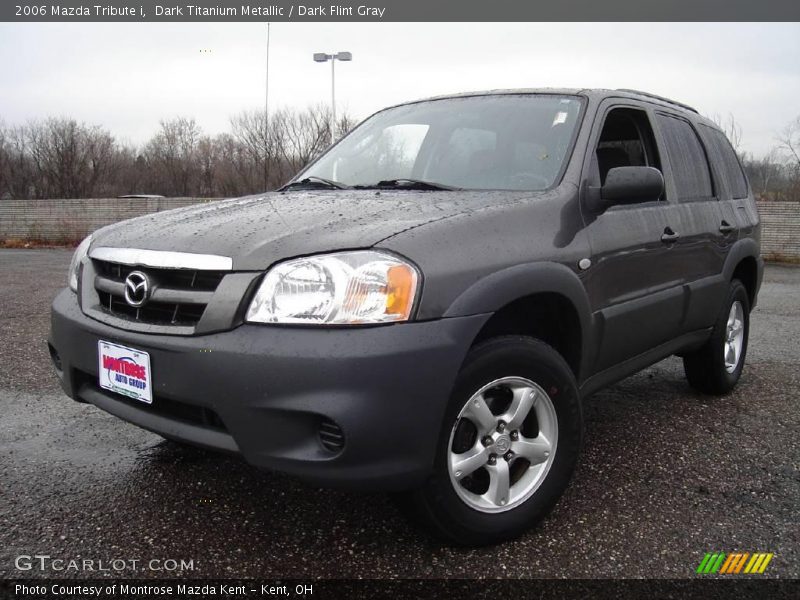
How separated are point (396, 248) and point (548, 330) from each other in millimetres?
961

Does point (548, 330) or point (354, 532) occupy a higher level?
point (548, 330)

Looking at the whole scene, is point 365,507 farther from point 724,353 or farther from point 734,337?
point 734,337

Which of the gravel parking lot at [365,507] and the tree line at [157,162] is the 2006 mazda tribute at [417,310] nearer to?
the gravel parking lot at [365,507]

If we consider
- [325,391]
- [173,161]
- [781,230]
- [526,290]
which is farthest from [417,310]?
[173,161]

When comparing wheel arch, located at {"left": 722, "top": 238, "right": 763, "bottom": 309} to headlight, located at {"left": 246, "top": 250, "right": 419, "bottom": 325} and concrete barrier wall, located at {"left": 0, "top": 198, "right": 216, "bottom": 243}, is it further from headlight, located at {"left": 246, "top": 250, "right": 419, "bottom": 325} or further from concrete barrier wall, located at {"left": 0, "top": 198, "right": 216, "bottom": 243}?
concrete barrier wall, located at {"left": 0, "top": 198, "right": 216, "bottom": 243}

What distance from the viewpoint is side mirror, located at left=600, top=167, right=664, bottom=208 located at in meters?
2.68

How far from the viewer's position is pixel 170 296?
A: 7.02ft

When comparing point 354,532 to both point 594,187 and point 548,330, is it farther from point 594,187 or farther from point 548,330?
point 594,187

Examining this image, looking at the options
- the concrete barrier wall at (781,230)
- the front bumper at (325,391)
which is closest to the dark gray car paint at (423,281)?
the front bumper at (325,391)

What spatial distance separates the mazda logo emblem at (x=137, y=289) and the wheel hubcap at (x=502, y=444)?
1.11 meters

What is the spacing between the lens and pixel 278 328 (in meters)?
1.96

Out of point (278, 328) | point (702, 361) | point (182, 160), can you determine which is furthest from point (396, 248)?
point (182, 160)

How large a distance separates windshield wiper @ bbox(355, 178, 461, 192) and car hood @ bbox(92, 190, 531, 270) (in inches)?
4.1

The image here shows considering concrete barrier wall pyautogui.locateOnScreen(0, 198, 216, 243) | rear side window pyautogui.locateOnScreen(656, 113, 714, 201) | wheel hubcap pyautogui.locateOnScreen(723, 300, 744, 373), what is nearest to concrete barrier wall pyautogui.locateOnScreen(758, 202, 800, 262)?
wheel hubcap pyautogui.locateOnScreen(723, 300, 744, 373)
